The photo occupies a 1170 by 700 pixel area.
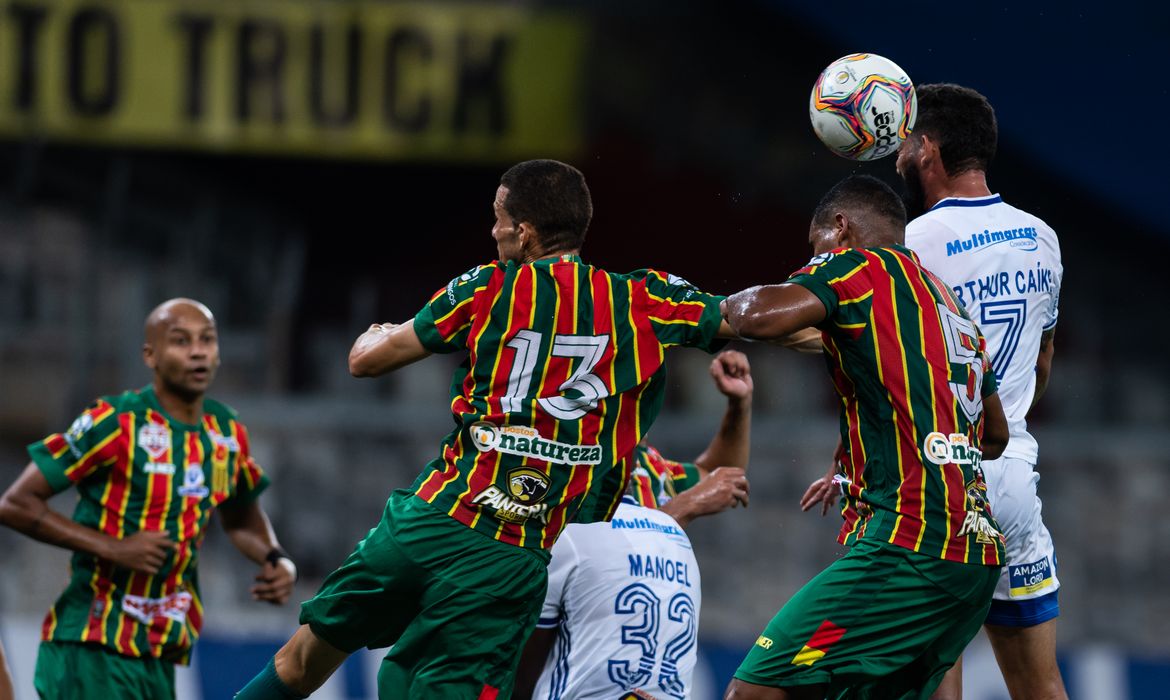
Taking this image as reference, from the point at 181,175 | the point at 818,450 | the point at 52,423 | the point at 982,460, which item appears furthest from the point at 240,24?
the point at 982,460

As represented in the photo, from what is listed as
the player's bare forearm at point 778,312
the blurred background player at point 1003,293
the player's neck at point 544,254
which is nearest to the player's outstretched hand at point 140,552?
the player's neck at point 544,254

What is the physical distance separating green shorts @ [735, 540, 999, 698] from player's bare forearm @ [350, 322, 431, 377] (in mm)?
1212

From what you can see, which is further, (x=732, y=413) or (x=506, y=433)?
(x=732, y=413)

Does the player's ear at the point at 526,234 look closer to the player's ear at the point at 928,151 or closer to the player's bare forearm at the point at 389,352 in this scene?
the player's bare forearm at the point at 389,352

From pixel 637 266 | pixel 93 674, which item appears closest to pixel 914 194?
pixel 93 674

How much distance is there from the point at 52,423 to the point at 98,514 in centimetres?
546

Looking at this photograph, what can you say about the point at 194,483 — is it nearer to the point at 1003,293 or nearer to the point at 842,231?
the point at 842,231

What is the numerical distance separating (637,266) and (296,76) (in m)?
2.73

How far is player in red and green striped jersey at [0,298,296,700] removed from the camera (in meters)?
6.17

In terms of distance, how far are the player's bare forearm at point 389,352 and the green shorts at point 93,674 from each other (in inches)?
93.5

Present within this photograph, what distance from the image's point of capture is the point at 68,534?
611 cm

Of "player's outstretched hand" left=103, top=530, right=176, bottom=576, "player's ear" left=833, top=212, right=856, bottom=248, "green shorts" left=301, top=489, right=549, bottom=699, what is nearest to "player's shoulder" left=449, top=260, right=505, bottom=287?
"green shorts" left=301, top=489, right=549, bottom=699

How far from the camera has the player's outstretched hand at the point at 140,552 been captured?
6074 mm

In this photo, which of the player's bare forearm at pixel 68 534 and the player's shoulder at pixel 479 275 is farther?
the player's bare forearm at pixel 68 534
